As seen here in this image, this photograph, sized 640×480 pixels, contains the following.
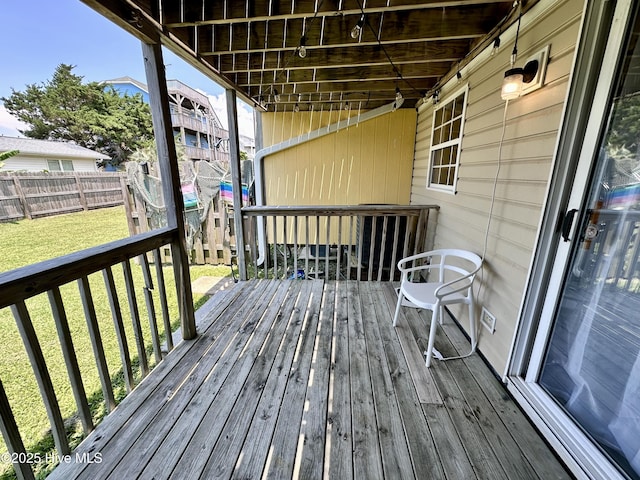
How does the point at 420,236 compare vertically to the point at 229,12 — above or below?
below

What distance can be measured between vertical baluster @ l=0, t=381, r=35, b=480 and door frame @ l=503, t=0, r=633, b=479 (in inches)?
91.8

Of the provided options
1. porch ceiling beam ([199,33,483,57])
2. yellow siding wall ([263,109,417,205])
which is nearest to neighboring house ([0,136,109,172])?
porch ceiling beam ([199,33,483,57])

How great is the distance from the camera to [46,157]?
1702 millimetres

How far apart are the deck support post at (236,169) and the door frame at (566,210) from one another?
278cm

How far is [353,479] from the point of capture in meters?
1.11

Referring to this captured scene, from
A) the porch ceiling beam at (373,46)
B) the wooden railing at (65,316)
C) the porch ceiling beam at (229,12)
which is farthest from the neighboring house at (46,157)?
the porch ceiling beam at (373,46)

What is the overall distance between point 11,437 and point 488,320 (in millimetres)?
2654

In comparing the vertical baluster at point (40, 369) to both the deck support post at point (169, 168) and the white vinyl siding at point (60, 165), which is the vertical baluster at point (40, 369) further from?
the white vinyl siding at point (60, 165)

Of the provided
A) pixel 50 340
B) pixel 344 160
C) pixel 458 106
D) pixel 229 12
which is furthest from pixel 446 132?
pixel 50 340

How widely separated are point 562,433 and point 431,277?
2029mm

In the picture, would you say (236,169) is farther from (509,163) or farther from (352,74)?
(509,163)

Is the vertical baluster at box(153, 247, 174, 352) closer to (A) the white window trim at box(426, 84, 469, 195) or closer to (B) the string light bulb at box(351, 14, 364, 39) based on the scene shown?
(B) the string light bulb at box(351, 14, 364, 39)

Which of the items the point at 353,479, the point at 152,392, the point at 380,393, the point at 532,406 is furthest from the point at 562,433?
the point at 152,392

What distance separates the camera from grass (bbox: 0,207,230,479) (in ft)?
4.42
